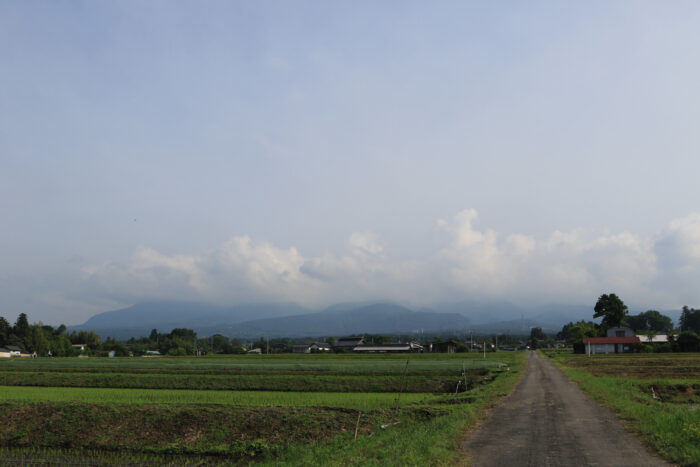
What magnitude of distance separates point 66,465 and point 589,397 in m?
23.6

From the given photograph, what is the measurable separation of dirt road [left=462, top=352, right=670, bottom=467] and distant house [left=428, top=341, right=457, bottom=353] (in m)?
125

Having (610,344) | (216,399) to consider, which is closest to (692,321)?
(610,344)

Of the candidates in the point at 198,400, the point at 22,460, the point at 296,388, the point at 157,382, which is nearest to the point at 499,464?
the point at 22,460

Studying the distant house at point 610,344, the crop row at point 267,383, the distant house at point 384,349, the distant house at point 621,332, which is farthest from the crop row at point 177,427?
the distant house at point 384,349

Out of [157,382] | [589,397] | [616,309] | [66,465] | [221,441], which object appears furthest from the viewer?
[616,309]

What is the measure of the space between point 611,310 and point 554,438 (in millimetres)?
128268

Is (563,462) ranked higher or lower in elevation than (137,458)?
higher

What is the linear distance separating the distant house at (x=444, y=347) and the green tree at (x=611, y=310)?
Answer: 128 feet

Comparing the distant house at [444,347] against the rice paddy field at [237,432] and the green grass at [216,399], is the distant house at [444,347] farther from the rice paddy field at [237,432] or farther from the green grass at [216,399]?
the rice paddy field at [237,432]

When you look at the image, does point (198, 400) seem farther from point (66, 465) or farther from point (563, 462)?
point (563, 462)

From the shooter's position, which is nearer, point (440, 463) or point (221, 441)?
point (440, 463)

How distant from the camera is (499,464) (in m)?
12.8

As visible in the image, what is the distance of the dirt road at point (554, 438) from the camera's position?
1308 cm

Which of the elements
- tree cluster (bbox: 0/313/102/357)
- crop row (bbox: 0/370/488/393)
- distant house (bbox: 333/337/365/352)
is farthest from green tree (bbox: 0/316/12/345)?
crop row (bbox: 0/370/488/393)
